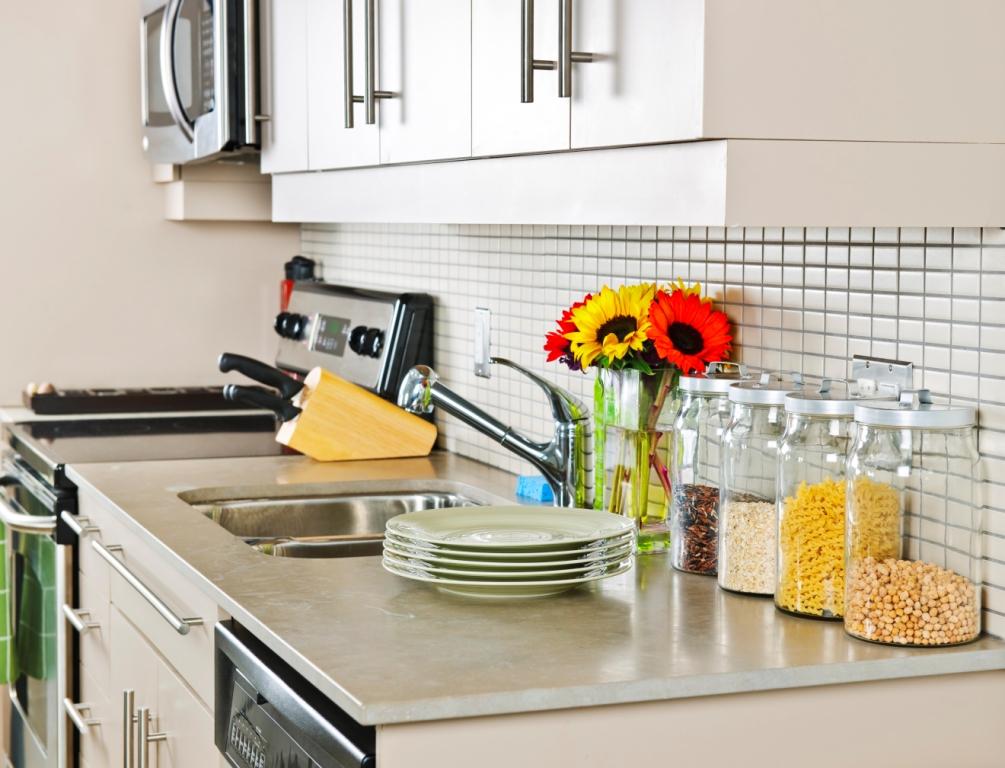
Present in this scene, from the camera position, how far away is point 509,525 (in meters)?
1.74

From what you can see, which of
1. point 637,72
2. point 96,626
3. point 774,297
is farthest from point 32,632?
point 637,72

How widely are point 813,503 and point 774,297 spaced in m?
0.35

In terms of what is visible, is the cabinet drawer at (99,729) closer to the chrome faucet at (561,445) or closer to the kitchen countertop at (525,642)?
the kitchen countertop at (525,642)

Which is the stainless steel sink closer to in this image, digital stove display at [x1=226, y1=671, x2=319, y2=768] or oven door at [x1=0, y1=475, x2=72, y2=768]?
oven door at [x1=0, y1=475, x2=72, y2=768]

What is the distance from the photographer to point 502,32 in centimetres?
156

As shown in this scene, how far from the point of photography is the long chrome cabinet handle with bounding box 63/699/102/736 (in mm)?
2332

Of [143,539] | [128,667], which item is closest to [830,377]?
[143,539]

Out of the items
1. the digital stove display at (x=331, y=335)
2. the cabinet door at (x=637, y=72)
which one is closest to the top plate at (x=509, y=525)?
the cabinet door at (x=637, y=72)

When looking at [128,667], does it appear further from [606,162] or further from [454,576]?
[606,162]

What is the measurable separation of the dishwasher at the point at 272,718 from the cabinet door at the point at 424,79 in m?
0.64

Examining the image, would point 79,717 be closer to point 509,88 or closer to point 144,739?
point 144,739

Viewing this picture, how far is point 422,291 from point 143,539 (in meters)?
1.11

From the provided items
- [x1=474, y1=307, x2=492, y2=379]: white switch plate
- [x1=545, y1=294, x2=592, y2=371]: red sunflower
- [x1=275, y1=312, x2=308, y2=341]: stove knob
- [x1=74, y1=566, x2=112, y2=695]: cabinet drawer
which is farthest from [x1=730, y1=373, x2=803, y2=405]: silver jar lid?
[x1=275, y1=312, x2=308, y2=341]: stove knob

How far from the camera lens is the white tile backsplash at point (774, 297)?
4.47 feet
